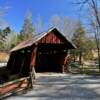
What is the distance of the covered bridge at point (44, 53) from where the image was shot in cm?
2018

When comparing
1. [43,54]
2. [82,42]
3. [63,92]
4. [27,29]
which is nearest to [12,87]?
[63,92]

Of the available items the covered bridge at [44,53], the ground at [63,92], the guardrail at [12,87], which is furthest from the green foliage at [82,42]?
the guardrail at [12,87]

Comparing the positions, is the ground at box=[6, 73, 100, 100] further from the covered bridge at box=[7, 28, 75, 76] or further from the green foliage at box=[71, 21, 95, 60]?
the green foliage at box=[71, 21, 95, 60]

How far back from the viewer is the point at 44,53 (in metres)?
26.4

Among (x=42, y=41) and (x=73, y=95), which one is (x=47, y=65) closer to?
(x=42, y=41)

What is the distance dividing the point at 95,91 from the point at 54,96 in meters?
2.53

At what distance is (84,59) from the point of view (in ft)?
169

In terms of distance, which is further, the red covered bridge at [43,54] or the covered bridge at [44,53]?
the covered bridge at [44,53]

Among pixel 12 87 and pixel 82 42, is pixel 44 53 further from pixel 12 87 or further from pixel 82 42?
pixel 82 42

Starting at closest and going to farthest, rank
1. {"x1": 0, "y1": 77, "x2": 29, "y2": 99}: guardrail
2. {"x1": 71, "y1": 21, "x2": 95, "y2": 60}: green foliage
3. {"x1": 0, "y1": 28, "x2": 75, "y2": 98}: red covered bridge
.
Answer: {"x1": 0, "y1": 77, "x2": 29, "y2": 99}: guardrail, {"x1": 0, "y1": 28, "x2": 75, "y2": 98}: red covered bridge, {"x1": 71, "y1": 21, "x2": 95, "y2": 60}: green foliage

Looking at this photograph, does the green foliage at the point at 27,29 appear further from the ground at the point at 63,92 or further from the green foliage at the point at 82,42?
the ground at the point at 63,92

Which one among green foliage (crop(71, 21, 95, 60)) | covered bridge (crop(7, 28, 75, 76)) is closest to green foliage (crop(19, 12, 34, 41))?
green foliage (crop(71, 21, 95, 60))

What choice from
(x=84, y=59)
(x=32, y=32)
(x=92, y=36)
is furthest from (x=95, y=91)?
(x=32, y=32)

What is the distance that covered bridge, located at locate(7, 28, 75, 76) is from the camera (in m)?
20.2
